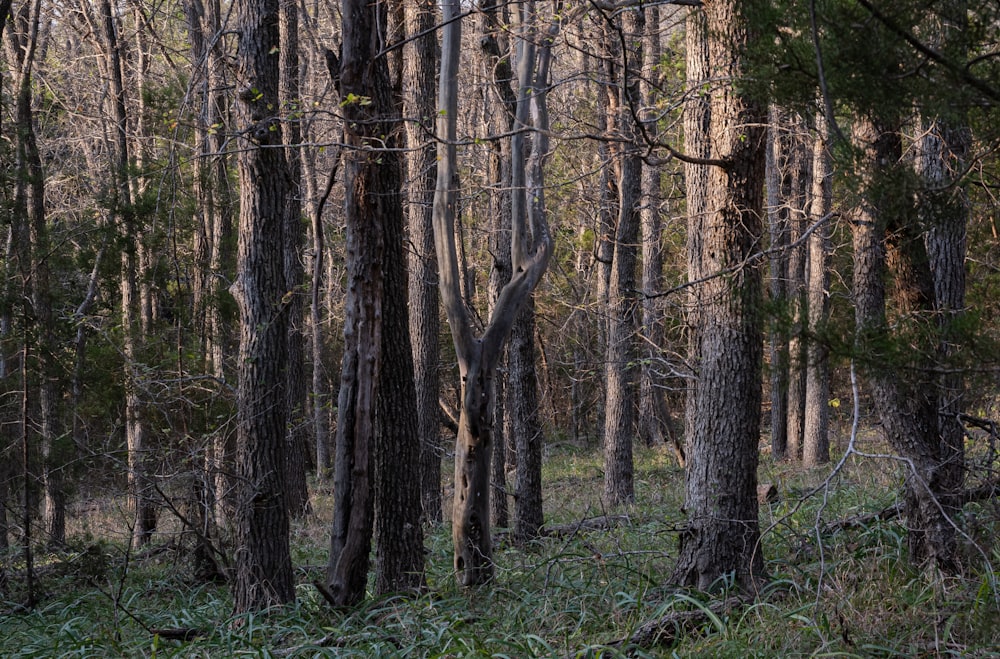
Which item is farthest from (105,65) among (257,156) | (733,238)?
(733,238)

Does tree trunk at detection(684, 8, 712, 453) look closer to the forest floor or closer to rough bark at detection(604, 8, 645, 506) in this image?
the forest floor

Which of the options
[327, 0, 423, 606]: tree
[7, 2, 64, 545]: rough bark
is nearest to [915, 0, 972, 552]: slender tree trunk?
[327, 0, 423, 606]: tree

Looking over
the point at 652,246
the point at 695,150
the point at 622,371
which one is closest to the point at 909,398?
the point at 695,150

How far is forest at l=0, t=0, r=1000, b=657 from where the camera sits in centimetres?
427

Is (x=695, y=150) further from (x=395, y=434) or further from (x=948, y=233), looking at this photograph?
(x=395, y=434)

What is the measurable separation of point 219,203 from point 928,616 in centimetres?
1016

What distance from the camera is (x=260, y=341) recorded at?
7441 mm

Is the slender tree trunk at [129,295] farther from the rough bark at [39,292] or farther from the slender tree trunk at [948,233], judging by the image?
the slender tree trunk at [948,233]

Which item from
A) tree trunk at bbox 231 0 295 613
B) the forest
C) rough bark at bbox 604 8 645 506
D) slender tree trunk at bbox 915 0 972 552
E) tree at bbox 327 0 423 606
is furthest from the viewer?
rough bark at bbox 604 8 645 506

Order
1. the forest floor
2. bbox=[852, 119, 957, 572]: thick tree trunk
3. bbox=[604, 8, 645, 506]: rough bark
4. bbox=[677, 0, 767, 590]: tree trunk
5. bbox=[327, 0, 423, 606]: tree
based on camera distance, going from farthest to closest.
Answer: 1. bbox=[604, 8, 645, 506]: rough bark
2. bbox=[327, 0, 423, 606]: tree
3. bbox=[677, 0, 767, 590]: tree trunk
4. bbox=[852, 119, 957, 572]: thick tree trunk
5. the forest floor

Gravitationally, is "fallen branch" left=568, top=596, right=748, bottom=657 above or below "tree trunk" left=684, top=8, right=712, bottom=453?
below

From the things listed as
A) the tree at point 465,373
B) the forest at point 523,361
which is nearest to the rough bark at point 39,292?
the forest at point 523,361

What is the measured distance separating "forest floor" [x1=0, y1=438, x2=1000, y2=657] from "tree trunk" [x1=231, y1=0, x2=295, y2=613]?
0.51 meters

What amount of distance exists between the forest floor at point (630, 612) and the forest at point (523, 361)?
37 millimetres
